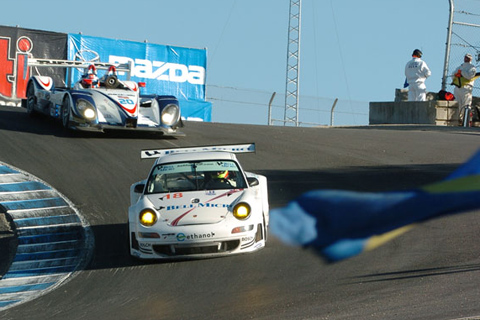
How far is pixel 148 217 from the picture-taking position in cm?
826

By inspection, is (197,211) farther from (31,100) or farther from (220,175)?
(31,100)

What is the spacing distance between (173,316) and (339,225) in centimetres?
358

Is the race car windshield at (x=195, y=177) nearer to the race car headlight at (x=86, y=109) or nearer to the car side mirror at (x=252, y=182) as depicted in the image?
the car side mirror at (x=252, y=182)

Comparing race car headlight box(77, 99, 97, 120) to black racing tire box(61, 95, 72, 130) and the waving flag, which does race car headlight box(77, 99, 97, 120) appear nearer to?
black racing tire box(61, 95, 72, 130)

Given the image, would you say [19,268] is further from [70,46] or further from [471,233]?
[70,46]

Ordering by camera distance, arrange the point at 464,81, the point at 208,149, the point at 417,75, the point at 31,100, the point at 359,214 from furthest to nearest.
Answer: the point at 417,75 < the point at 464,81 < the point at 31,100 < the point at 359,214 < the point at 208,149

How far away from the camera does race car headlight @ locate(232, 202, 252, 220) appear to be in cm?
827

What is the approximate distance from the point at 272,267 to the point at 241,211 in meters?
0.74

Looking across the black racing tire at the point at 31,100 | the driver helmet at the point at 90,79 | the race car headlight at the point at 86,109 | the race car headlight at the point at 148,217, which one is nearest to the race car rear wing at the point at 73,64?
the black racing tire at the point at 31,100

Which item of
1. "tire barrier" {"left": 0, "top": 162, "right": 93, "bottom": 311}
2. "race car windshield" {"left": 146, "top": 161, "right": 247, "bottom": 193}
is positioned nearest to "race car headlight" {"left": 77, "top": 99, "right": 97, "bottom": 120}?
"tire barrier" {"left": 0, "top": 162, "right": 93, "bottom": 311}

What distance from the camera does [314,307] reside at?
633 centimetres

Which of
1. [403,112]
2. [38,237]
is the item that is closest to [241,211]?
[38,237]

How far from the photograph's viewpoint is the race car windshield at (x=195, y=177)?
29.3ft

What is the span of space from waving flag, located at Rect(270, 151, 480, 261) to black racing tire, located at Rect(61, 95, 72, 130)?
6.16m
